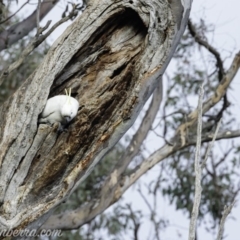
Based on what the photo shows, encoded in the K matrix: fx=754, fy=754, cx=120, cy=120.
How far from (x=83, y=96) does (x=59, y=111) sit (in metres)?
0.38

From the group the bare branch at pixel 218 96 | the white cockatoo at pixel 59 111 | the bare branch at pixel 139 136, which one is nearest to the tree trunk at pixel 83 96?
the white cockatoo at pixel 59 111

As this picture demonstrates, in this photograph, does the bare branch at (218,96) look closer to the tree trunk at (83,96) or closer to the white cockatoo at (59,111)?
the tree trunk at (83,96)

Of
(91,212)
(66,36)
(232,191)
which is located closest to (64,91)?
(66,36)

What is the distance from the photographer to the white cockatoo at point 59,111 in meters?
4.21

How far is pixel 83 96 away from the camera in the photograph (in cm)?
453

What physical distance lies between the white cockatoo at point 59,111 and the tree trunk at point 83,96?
0.16ft

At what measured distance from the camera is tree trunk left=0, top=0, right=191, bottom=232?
416 cm

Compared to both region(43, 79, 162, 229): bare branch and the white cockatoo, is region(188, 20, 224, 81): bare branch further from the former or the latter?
the white cockatoo

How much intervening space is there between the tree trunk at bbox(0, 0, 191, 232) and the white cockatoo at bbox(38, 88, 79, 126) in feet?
0.16

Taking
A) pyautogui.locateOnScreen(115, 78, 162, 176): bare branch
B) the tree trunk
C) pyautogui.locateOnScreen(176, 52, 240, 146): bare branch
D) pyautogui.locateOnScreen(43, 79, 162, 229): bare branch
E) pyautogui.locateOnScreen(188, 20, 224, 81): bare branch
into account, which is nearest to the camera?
the tree trunk

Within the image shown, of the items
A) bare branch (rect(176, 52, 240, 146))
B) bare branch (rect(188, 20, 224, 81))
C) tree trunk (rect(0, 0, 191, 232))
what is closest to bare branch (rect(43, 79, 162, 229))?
bare branch (rect(176, 52, 240, 146))

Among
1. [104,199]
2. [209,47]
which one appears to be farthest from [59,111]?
[209,47]

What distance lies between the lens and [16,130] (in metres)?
4.18

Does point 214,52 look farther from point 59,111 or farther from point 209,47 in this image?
point 59,111
